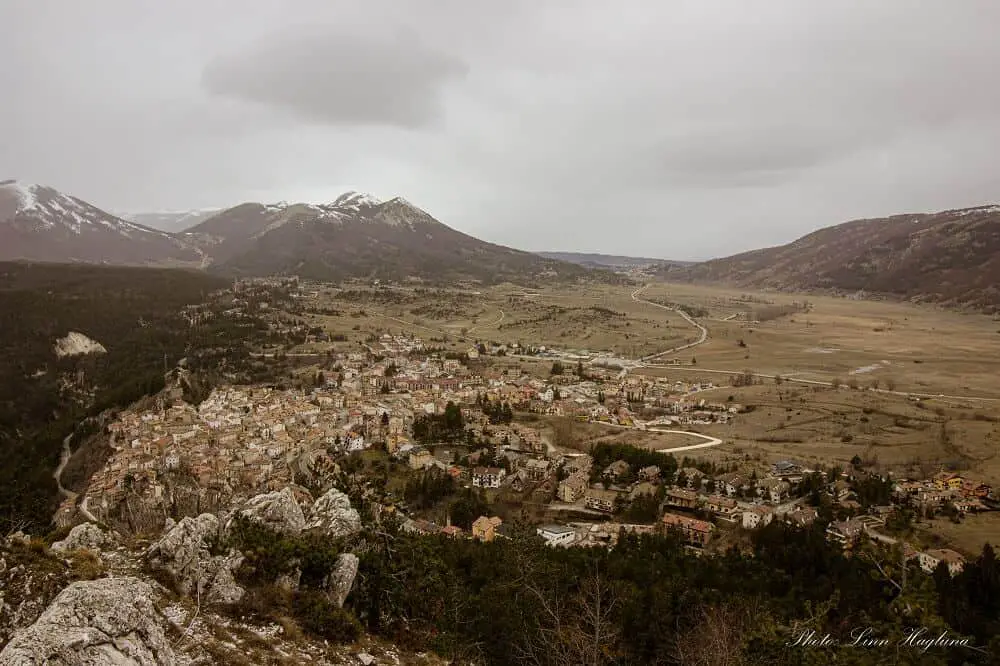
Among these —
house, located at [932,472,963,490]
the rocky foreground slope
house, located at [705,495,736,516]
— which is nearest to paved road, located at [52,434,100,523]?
the rocky foreground slope

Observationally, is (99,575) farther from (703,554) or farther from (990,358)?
(990,358)

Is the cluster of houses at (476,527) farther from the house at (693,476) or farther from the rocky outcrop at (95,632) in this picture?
the rocky outcrop at (95,632)

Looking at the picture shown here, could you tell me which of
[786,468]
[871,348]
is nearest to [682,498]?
[786,468]

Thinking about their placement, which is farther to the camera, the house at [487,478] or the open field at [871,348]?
the open field at [871,348]

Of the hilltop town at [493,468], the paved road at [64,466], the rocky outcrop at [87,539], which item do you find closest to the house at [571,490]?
the hilltop town at [493,468]

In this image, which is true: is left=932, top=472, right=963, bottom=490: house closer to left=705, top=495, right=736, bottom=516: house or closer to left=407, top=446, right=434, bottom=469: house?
left=705, top=495, right=736, bottom=516: house

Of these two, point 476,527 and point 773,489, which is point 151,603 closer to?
point 476,527
